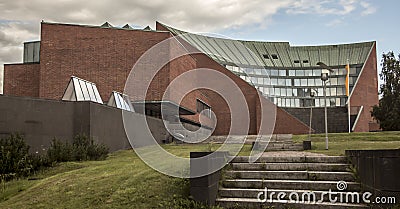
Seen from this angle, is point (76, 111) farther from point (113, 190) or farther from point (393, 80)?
point (393, 80)

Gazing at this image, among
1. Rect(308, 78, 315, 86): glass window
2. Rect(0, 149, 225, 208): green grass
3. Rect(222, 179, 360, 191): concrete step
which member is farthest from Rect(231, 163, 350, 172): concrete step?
Rect(308, 78, 315, 86): glass window

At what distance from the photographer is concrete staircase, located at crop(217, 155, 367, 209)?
300 inches

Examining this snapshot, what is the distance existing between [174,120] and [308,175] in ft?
85.3

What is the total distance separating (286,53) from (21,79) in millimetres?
52646

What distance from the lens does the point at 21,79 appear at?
3675 centimetres

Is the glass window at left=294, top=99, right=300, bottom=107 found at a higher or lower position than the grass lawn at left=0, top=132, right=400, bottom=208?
higher

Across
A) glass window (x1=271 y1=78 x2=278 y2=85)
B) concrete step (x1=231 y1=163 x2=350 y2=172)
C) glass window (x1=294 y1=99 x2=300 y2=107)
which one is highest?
glass window (x1=271 y1=78 x2=278 y2=85)

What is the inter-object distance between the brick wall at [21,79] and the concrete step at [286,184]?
31.1m

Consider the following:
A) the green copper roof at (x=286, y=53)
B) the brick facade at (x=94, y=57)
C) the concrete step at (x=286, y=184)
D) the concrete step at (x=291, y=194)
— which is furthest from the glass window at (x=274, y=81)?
the concrete step at (x=291, y=194)

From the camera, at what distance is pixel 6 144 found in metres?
12.1

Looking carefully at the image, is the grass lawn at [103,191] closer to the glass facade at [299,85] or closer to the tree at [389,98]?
the tree at [389,98]

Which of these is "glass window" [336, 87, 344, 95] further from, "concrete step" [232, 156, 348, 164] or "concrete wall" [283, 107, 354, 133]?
"concrete step" [232, 156, 348, 164]

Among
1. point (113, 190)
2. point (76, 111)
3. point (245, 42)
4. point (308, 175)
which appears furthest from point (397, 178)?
point (245, 42)

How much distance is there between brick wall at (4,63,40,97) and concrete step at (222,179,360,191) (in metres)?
31.1
